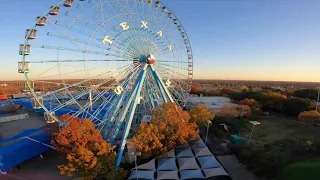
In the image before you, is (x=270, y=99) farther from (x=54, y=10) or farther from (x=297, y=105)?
(x=54, y=10)

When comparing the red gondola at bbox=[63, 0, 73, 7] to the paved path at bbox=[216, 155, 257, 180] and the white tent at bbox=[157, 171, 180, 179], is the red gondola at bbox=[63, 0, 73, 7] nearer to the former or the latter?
the white tent at bbox=[157, 171, 180, 179]

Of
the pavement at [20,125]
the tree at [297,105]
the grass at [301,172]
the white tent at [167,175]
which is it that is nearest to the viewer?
the grass at [301,172]

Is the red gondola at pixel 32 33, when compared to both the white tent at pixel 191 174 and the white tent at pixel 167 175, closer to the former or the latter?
the white tent at pixel 167 175

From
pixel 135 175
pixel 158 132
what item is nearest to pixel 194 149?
pixel 158 132

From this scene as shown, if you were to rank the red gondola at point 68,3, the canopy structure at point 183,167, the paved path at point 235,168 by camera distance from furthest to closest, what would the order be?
1. the red gondola at point 68,3
2. the paved path at point 235,168
3. the canopy structure at point 183,167

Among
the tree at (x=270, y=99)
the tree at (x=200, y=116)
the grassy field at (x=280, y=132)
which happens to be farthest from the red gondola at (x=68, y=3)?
the tree at (x=270, y=99)
